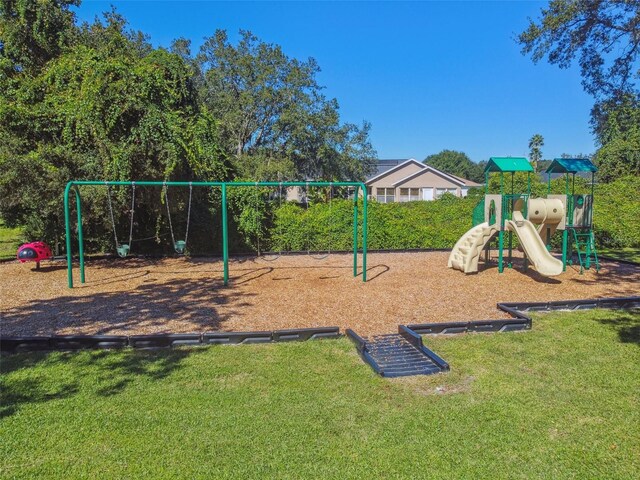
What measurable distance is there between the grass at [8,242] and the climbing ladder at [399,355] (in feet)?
38.8

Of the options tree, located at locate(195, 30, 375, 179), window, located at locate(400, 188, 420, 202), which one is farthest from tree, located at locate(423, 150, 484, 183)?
tree, located at locate(195, 30, 375, 179)

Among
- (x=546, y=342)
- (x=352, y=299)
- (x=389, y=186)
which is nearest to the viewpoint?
(x=546, y=342)

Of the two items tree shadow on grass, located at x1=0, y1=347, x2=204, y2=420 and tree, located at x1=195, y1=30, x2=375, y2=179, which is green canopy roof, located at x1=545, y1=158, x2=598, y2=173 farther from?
tree, located at x1=195, y1=30, x2=375, y2=179

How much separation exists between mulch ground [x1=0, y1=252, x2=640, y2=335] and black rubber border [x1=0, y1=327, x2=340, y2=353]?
1.95 ft

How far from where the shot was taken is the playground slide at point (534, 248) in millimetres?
8789

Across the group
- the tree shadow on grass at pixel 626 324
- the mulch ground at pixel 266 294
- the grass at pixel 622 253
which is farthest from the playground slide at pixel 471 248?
the grass at pixel 622 253

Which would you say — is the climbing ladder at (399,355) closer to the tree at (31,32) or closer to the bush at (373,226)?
the bush at (373,226)

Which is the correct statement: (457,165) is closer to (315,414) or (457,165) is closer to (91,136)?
(91,136)

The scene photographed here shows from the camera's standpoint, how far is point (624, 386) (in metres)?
4.16

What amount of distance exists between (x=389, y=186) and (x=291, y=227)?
95.7 feet

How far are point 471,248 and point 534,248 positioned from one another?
130 cm

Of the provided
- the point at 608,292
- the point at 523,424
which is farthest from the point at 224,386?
the point at 608,292

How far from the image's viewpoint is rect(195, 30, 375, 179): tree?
102 ft

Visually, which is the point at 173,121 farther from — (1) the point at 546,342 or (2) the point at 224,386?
(1) the point at 546,342
